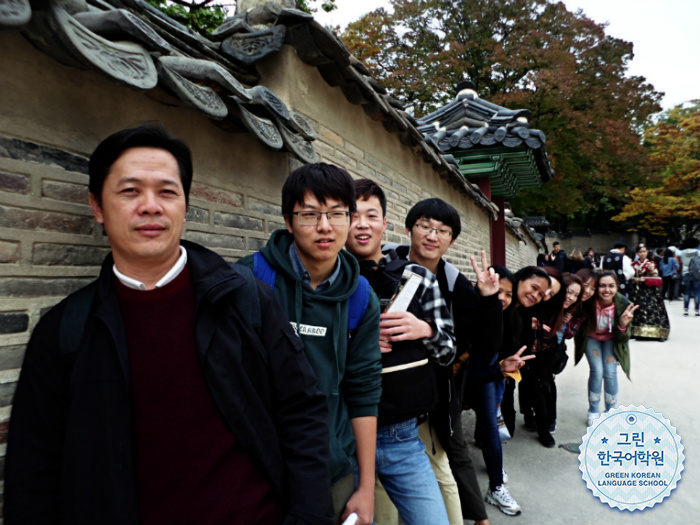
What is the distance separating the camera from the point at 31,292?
1.33 m

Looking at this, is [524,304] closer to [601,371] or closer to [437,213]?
[601,371]

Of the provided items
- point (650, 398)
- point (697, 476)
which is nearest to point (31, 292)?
point (697, 476)

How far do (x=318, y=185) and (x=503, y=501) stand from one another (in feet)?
9.46

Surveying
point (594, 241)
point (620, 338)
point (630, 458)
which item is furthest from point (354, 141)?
point (594, 241)

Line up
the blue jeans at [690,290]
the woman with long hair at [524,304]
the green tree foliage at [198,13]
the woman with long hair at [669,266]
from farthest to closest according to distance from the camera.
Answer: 1. the woman with long hair at [669,266]
2. the blue jeans at [690,290]
3. the green tree foliage at [198,13]
4. the woman with long hair at [524,304]

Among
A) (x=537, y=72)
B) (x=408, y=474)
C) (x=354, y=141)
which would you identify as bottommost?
(x=408, y=474)

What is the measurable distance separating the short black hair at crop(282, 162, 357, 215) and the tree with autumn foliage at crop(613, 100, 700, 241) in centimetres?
2046

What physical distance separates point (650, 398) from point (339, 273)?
558cm

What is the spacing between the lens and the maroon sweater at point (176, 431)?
1.16 m

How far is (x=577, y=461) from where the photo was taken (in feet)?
13.2

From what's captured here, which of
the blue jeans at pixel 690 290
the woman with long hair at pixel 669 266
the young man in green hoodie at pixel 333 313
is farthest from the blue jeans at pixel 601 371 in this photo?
the woman with long hair at pixel 669 266

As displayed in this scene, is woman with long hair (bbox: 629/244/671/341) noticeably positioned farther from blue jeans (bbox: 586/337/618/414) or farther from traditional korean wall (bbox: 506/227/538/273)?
blue jeans (bbox: 586/337/618/414)

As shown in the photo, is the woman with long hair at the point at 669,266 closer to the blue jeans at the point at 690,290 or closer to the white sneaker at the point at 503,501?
the blue jeans at the point at 690,290

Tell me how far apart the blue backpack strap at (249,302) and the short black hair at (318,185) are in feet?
1.41
